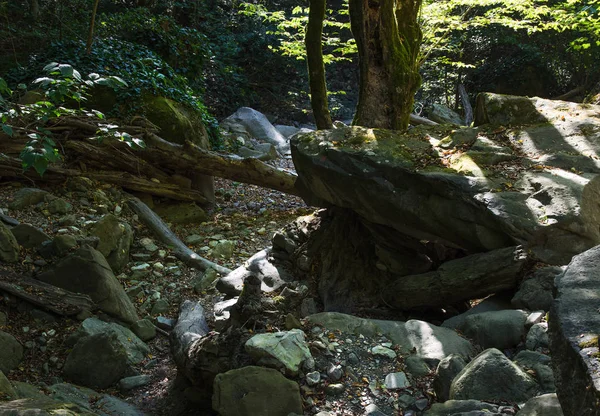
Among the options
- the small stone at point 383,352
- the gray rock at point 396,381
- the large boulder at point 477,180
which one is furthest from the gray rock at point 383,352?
the large boulder at point 477,180

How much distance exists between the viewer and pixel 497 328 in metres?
4.15

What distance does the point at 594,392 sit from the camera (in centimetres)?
174

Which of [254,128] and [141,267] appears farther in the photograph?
[254,128]

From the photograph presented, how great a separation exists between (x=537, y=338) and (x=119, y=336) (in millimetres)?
3698

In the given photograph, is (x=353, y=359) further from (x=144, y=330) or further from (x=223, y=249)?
(x=223, y=249)

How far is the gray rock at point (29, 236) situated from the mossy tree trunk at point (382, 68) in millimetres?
4314

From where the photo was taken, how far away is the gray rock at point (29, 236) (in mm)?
5695

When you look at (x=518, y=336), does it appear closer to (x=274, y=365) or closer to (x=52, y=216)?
(x=274, y=365)

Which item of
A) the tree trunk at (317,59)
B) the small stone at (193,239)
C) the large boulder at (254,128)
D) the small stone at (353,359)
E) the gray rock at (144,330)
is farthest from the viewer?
the large boulder at (254,128)

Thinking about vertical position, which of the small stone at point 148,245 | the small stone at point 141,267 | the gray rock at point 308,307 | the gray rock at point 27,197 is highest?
the gray rock at point 27,197

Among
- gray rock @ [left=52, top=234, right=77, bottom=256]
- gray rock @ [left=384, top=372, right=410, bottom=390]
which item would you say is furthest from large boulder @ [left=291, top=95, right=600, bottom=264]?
gray rock @ [left=52, top=234, right=77, bottom=256]

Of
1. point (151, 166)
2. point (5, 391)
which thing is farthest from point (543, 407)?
point (151, 166)

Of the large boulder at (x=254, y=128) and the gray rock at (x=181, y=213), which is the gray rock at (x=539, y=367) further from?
the large boulder at (x=254, y=128)

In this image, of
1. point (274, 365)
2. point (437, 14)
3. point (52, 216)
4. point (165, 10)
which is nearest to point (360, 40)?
point (437, 14)
